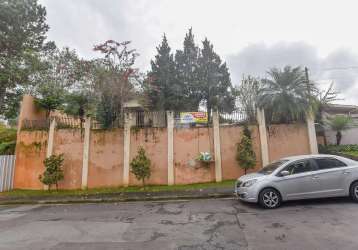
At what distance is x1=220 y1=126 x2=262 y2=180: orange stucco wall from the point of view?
11609 millimetres

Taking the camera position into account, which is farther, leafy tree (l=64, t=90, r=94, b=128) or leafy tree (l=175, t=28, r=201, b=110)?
leafy tree (l=175, t=28, r=201, b=110)

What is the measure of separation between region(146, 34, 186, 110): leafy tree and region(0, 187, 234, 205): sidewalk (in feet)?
43.2

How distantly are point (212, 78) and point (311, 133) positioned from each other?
15.2 metres

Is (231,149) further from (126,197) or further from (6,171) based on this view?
(6,171)

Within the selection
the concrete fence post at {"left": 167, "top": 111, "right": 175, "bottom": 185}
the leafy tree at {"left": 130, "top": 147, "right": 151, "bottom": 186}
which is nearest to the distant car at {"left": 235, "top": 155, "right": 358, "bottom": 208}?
the concrete fence post at {"left": 167, "top": 111, "right": 175, "bottom": 185}

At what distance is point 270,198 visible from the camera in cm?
657

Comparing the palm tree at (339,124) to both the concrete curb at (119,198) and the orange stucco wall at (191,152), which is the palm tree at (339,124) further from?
the concrete curb at (119,198)

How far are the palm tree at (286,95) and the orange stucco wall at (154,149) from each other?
5.73m

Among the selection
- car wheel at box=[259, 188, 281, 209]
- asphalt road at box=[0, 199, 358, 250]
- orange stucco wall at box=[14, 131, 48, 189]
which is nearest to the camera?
asphalt road at box=[0, 199, 358, 250]

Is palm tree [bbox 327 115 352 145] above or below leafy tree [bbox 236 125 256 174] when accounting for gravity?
above

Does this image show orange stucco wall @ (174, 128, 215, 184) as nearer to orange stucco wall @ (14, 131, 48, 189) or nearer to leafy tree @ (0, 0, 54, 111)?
orange stucco wall @ (14, 131, 48, 189)

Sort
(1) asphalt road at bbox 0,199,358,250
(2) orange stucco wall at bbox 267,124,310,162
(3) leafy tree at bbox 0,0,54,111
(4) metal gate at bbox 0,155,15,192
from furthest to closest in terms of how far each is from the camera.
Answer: (3) leafy tree at bbox 0,0,54,111, (4) metal gate at bbox 0,155,15,192, (2) orange stucco wall at bbox 267,124,310,162, (1) asphalt road at bbox 0,199,358,250

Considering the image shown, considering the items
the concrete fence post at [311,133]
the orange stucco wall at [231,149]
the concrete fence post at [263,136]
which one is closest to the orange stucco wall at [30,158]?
the orange stucco wall at [231,149]

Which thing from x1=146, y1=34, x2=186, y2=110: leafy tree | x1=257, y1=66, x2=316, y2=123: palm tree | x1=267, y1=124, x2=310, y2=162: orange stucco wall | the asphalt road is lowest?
the asphalt road
